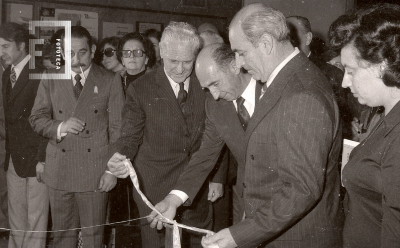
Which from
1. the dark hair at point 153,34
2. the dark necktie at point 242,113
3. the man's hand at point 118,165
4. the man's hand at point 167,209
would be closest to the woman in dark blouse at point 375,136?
the dark necktie at point 242,113

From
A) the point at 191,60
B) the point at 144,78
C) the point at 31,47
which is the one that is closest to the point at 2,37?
the point at 31,47

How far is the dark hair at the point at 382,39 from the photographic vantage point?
2.44 feet

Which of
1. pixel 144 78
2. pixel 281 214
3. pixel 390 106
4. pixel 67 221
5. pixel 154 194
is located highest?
pixel 144 78

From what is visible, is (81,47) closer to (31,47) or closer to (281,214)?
(31,47)

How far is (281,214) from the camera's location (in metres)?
0.80

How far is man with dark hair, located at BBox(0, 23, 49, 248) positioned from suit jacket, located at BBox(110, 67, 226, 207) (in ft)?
1.90

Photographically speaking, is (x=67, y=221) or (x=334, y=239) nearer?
(x=334, y=239)

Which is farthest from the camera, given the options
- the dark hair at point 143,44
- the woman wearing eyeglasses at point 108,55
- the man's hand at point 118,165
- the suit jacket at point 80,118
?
the woman wearing eyeglasses at point 108,55

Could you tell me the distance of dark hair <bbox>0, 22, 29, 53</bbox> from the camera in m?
1.91

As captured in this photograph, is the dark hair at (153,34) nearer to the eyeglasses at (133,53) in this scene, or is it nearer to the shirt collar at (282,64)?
the eyeglasses at (133,53)

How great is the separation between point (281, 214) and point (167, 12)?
1.94 m

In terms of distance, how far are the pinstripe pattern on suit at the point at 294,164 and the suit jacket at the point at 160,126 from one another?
2.07ft

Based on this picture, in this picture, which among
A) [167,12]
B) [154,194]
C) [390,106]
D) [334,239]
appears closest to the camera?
[390,106]

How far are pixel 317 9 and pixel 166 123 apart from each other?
1.61 metres
